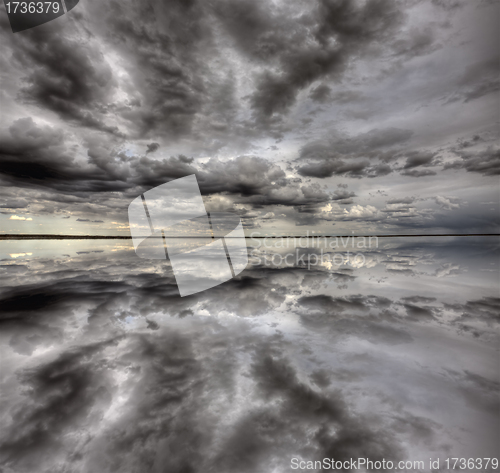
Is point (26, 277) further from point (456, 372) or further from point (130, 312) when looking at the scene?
point (456, 372)

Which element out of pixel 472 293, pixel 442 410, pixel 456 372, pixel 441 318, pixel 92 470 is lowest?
pixel 472 293

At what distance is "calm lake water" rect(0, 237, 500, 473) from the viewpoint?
3213 millimetres

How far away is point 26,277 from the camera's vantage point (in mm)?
15570

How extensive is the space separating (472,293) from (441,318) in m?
5.20

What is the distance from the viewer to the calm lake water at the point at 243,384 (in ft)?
10.5

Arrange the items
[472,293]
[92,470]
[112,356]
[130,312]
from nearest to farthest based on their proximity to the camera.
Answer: [92,470], [112,356], [130,312], [472,293]

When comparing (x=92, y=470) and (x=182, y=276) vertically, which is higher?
(x=92, y=470)

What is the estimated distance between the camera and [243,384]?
15.1 feet

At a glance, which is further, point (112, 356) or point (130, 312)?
point (130, 312)

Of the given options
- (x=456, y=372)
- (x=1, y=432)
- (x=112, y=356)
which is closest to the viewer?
(x=1, y=432)

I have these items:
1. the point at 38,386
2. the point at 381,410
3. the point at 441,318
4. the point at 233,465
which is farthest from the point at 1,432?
the point at 441,318

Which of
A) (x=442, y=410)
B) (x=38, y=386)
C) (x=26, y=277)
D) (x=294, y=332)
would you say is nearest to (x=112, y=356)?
(x=38, y=386)

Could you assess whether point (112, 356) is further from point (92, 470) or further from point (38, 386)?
point (92, 470)

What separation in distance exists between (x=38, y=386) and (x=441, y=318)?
457 inches
